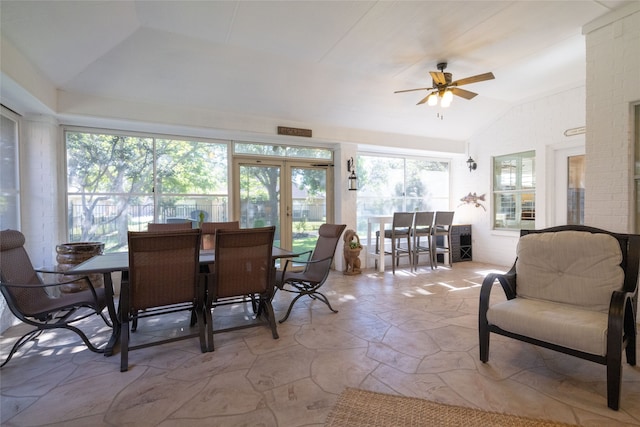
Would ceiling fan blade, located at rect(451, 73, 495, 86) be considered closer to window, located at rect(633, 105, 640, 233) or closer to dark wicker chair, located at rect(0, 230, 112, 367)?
window, located at rect(633, 105, 640, 233)

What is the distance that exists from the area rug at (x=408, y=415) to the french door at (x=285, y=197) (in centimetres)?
376

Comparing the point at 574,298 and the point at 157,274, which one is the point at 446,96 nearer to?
the point at 574,298

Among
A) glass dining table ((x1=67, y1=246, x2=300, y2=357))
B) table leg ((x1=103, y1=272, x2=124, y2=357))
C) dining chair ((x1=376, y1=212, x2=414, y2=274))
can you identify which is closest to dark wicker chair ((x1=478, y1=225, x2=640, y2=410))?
glass dining table ((x1=67, y1=246, x2=300, y2=357))

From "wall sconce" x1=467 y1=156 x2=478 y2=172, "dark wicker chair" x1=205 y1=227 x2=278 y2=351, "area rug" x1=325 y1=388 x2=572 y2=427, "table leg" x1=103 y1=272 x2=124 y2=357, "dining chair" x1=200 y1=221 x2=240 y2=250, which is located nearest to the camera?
"area rug" x1=325 y1=388 x2=572 y2=427

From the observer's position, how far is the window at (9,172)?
3179 millimetres

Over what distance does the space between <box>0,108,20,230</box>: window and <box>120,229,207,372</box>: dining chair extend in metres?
2.01

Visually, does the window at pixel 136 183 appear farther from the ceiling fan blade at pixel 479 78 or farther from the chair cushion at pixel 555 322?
the chair cushion at pixel 555 322

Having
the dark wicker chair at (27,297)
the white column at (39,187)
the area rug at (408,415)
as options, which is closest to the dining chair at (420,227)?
the area rug at (408,415)

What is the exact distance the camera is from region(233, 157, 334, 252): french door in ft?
17.0

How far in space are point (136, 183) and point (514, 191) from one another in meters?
6.57

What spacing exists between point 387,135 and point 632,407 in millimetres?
4921

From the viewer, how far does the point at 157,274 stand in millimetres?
2406

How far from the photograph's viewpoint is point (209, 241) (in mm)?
3852

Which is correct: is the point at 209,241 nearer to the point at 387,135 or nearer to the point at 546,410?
the point at 546,410
